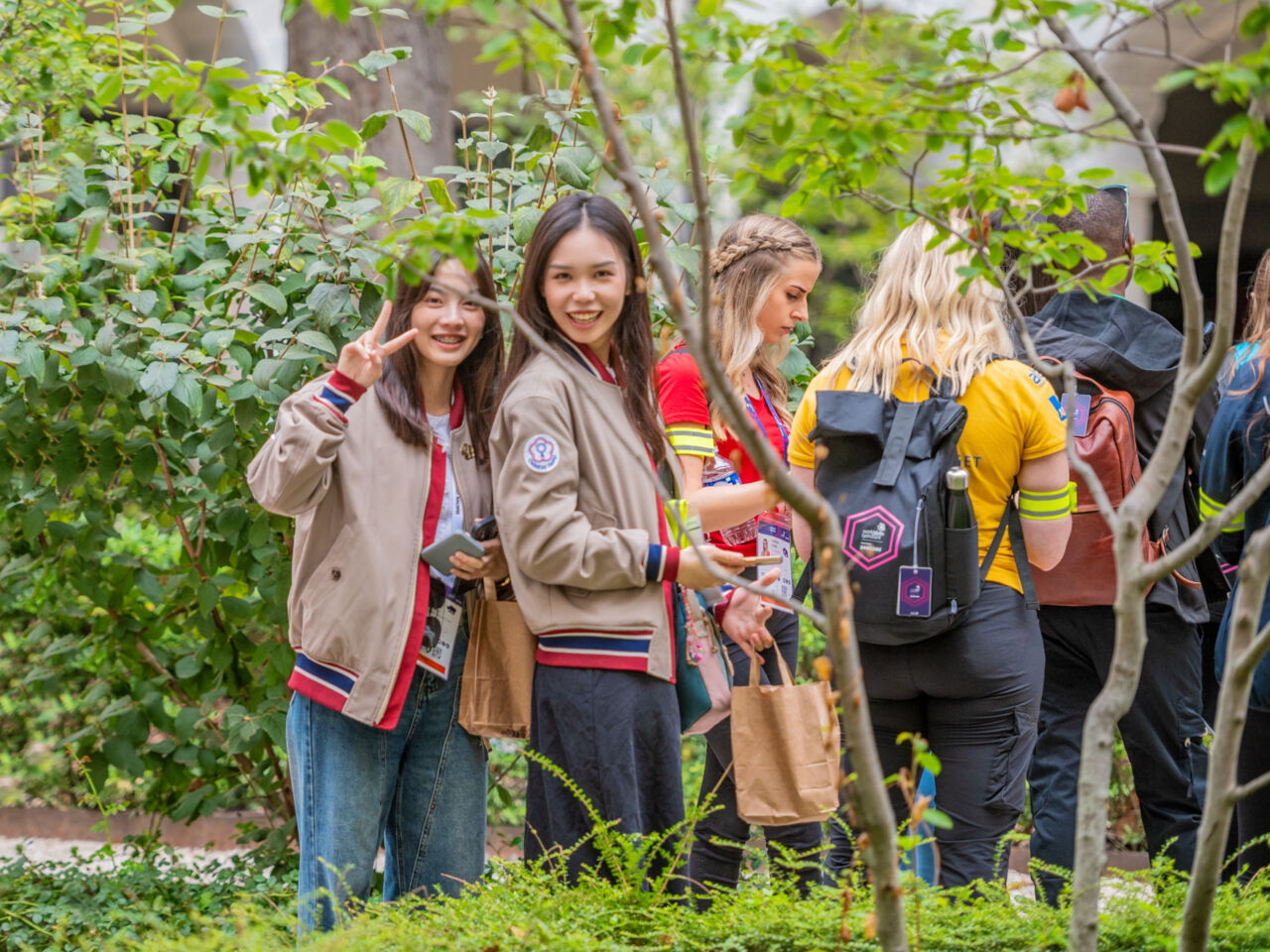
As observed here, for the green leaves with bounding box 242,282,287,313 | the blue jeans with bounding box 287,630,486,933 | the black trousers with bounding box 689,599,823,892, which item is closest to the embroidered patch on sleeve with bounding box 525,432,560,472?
the blue jeans with bounding box 287,630,486,933

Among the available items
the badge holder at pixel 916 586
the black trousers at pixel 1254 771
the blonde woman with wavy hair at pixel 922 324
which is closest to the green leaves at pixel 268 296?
the blonde woman with wavy hair at pixel 922 324

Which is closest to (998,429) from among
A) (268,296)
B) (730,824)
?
(730,824)

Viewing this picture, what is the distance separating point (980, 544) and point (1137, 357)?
85cm

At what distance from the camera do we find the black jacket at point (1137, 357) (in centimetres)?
343

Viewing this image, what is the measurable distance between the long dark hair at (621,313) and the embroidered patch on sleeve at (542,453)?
8.7 inches

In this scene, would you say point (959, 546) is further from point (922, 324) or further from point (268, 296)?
point (268, 296)

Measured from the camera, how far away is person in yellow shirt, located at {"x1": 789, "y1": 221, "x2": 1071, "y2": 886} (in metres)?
2.96

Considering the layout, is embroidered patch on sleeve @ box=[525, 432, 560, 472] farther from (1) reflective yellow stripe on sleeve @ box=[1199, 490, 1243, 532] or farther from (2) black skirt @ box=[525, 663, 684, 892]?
(1) reflective yellow stripe on sleeve @ box=[1199, 490, 1243, 532]

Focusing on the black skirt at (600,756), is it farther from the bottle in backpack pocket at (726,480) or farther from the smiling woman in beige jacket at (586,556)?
the bottle in backpack pocket at (726,480)

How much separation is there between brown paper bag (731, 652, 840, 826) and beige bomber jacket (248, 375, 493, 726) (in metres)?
0.75

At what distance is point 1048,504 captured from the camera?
3014mm

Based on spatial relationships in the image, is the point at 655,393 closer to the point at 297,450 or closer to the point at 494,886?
the point at 297,450

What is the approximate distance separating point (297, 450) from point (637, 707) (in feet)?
2.92

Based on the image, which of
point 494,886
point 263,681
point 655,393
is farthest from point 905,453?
point 263,681
